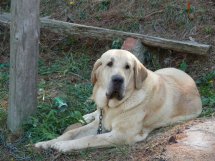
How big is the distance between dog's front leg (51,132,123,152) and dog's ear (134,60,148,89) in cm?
61

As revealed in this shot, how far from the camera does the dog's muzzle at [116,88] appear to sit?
5.18 meters

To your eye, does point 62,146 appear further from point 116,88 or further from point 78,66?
point 78,66

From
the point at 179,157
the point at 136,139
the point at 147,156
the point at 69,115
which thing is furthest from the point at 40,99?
the point at 179,157

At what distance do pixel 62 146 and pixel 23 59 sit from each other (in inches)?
41.3

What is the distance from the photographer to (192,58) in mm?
7602

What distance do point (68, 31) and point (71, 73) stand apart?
943mm

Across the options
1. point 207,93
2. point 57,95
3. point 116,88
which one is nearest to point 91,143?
point 116,88

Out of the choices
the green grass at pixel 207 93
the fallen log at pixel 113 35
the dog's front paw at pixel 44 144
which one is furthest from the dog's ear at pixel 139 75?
the fallen log at pixel 113 35

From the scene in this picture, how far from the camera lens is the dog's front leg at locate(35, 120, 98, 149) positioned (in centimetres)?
536

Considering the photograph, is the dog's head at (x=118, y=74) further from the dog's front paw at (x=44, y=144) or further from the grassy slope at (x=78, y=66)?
the dog's front paw at (x=44, y=144)

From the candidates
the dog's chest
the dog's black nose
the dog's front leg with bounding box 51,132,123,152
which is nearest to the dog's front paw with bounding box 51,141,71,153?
the dog's front leg with bounding box 51,132,123,152

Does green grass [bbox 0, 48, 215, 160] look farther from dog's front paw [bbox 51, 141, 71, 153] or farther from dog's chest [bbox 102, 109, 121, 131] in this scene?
dog's chest [bbox 102, 109, 121, 131]

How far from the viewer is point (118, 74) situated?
519cm

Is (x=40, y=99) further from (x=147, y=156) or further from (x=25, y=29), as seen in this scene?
(x=147, y=156)
